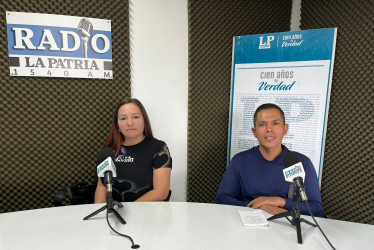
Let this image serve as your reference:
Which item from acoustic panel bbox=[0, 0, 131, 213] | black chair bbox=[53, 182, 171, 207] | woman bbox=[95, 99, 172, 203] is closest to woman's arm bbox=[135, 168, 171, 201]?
woman bbox=[95, 99, 172, 203]

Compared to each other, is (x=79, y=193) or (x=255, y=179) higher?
(x=255, y=179)

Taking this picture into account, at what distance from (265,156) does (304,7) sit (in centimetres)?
187

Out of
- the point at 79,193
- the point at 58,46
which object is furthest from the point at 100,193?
the point at 58,46

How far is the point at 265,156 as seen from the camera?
1940mm

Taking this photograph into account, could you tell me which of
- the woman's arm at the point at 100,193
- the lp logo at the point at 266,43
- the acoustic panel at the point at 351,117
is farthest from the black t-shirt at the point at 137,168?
the acoustic panel at the point at 351,117

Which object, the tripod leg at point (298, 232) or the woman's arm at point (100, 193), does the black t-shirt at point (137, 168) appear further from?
the tripod leg at point (298, 232)

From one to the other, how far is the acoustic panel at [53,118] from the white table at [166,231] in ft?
3.19

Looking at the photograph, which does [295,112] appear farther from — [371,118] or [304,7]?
[304,7]

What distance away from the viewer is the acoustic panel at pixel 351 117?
2.32 m

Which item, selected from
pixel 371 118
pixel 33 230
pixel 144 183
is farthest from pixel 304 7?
pixel 33 230

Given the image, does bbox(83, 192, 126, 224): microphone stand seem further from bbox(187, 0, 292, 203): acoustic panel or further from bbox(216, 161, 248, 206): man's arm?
bbox(187, 0, 292, 203): acoustic panel

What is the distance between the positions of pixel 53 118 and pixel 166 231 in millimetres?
1618

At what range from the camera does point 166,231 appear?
4.40 feet

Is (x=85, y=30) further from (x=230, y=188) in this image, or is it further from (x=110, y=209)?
(x=230, y=188)
